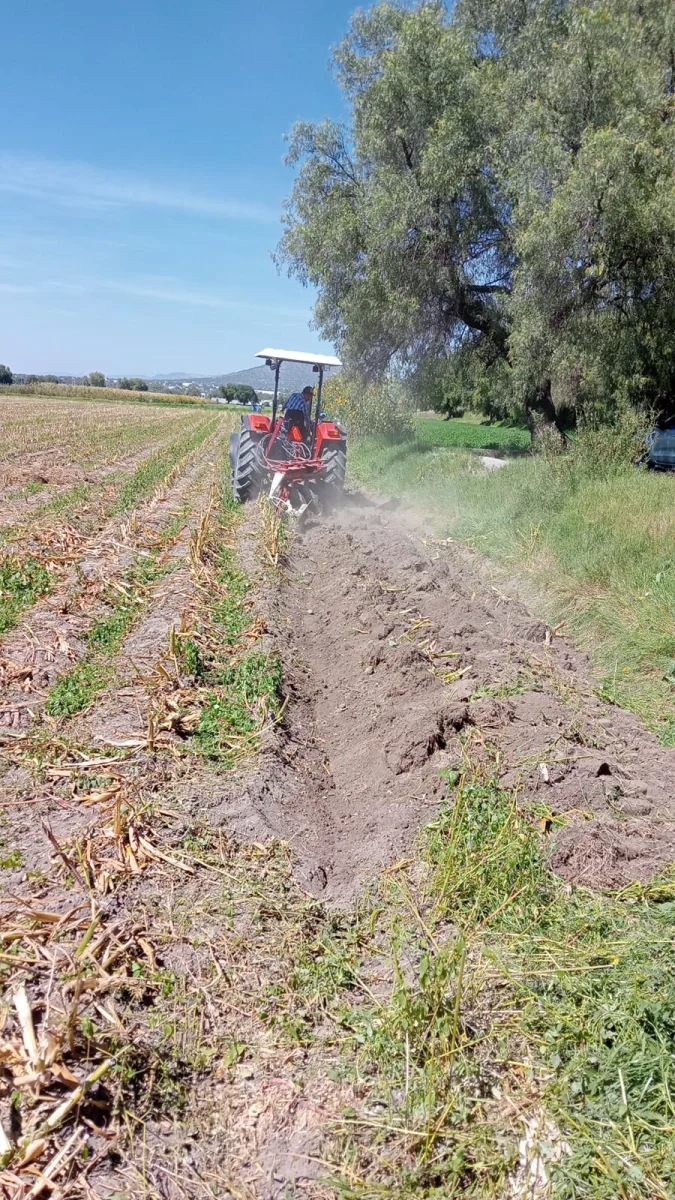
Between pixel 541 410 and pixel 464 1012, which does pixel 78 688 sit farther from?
pixel 541 410

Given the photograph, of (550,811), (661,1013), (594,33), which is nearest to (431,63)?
(594,33)

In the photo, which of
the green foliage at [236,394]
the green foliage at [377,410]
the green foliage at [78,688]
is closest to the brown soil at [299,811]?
the green foliage at [78,688]

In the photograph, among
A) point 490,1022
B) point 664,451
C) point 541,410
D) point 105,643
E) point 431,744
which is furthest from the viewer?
point 541,410

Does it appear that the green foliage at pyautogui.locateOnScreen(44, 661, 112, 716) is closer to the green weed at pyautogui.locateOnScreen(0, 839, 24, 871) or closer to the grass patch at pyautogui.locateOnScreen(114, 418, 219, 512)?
the green weed at pyautogui.locateOnScreen(0, 839, 24, 871)

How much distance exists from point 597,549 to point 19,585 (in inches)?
229

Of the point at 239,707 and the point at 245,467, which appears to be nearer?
the point at 239,707

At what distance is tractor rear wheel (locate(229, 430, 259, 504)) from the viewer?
12.1 m

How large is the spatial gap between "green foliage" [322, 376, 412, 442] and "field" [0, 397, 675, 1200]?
49.8 ft

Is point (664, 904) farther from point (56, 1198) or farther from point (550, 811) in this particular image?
point (56, 1198)

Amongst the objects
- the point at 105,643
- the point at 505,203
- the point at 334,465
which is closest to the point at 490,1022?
the point at 105,643

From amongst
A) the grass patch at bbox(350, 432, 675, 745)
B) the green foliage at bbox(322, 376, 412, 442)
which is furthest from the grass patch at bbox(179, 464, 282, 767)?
the green foliage at bbox(322, 376, 412, 442)

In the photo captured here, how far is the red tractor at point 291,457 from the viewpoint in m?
11.9

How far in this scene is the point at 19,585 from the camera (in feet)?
24.0

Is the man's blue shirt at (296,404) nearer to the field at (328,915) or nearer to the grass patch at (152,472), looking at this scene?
the grass patch at (152,472)
